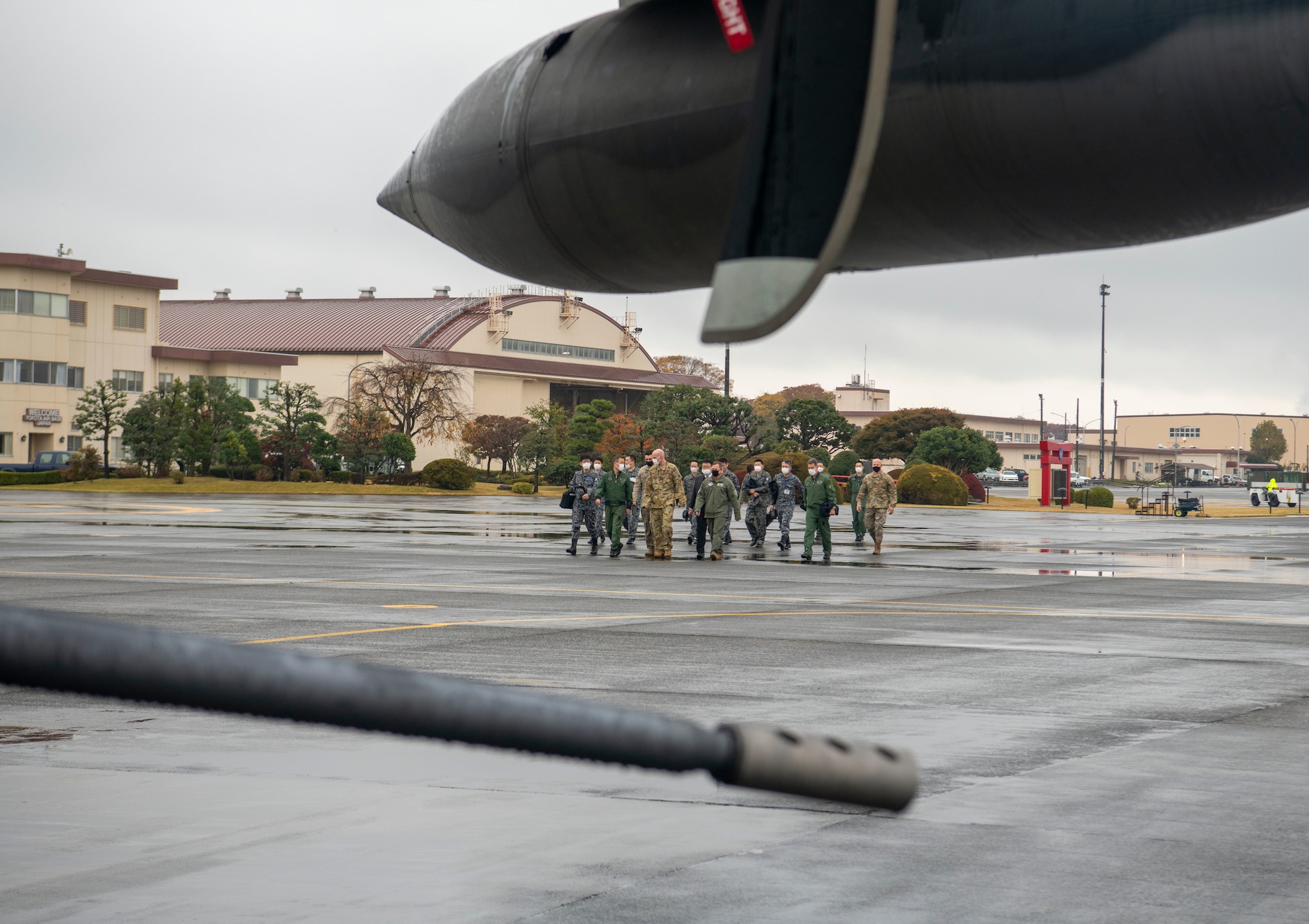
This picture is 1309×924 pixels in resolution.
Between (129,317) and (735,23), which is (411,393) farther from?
(735,23)

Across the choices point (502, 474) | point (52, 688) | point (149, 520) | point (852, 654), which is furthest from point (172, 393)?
point (52, 688)

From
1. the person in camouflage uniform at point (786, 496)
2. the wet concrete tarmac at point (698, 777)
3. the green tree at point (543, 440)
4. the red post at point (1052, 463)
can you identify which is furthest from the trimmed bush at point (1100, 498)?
the wet concrete tarmac at point (698, 777)

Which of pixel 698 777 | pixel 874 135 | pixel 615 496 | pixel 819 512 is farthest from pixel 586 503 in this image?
pixel 874 135

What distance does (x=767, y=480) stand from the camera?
32469 mm

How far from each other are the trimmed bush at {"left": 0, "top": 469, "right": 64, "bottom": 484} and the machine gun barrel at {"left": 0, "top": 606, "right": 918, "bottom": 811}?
64333 mm

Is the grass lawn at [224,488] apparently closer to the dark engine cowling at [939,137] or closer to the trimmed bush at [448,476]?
the trimmed bush at [448,476]

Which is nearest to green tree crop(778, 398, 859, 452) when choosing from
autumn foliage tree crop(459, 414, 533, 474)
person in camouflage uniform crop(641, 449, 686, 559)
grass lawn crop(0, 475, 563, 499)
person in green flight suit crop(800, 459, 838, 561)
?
autumn foliage tree crop(459, 414, 533, 474)

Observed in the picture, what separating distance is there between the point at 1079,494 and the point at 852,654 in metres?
59.8

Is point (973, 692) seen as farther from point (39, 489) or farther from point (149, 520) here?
point (39, 489)

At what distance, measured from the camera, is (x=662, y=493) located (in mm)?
27109

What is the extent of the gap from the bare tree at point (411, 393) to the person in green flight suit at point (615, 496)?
5376 cm

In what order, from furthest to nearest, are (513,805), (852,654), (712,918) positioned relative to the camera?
(852,654)
(513,805)
(712,918)

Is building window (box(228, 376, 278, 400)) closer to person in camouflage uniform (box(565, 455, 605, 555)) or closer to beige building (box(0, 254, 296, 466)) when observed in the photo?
beige building (box(0, 254, 296, 466))

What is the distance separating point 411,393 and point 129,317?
629 inches
